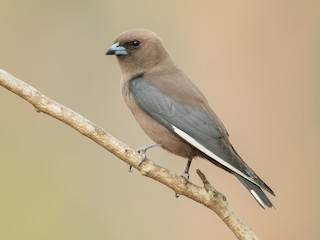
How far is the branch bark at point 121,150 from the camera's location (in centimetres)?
479

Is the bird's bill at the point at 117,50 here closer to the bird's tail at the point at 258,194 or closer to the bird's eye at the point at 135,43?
the bird's eye at the point at 135,43

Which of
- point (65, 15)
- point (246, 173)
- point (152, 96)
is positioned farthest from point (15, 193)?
point (246, 173)

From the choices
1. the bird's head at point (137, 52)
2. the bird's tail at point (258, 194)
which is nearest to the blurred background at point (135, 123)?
the bird's head at point (137, 52)

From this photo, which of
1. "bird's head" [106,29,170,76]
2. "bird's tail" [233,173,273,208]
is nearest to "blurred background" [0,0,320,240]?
"bird's head" [106,29,170,76]

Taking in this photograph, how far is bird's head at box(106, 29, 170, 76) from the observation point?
6270 millimetres

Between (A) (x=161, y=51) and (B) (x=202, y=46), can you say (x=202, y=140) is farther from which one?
(B) (x=202, y=46)

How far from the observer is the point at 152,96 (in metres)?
5.84

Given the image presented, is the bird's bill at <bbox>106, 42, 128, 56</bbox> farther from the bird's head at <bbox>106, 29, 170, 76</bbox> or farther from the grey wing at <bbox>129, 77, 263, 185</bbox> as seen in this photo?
the grey wing at <bbox>129, 77, 263, 185</bbox>

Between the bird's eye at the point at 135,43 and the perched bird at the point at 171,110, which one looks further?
the bird's eye at the point at 135,43

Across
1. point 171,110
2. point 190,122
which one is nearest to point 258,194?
point 190,122

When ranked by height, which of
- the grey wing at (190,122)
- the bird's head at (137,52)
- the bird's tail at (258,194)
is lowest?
the bird's tail at (258,194)

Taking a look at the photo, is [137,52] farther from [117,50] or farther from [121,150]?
[121,150]

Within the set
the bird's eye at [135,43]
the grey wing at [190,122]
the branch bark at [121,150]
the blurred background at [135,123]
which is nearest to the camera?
the branch bark at [121,150]

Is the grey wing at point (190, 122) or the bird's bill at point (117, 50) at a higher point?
the bird's bill at point (117, 50)
